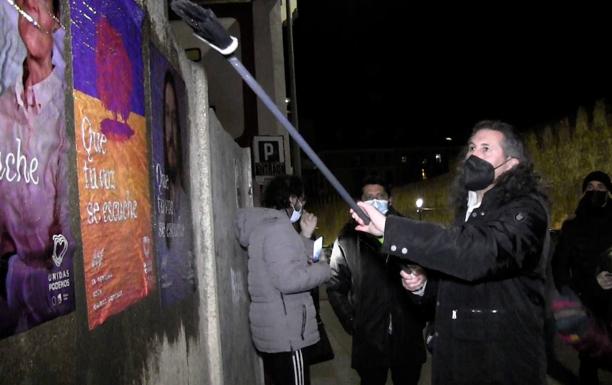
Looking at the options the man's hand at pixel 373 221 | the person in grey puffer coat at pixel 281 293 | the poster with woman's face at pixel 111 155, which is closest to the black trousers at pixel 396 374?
the person in grey puffer coat at pixel 281 293

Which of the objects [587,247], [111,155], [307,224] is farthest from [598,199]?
[111,155]

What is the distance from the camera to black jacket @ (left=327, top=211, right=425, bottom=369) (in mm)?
3869

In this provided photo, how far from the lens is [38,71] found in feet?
4.22

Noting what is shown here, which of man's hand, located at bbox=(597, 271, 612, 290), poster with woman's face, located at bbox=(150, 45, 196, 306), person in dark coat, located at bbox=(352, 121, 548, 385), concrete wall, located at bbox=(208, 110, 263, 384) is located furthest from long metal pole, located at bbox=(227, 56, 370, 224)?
man's hand, located at bbox=(597, 271, 612, 290)

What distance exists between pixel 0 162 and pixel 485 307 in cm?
200

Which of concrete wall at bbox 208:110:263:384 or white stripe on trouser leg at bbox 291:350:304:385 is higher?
concrete wall at bbox 208:110:263:384

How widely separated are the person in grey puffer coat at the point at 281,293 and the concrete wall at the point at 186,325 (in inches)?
8.3

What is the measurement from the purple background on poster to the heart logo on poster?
0.48 metres

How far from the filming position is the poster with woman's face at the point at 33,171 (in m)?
1.12

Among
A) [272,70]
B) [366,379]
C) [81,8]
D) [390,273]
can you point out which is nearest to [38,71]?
[81,8]

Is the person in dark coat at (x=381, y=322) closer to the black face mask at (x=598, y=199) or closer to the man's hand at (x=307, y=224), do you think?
the man's hand at (x=307, y=224)

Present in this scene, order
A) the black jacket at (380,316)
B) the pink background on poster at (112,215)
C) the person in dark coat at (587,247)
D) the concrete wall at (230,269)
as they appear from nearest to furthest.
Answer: the pink background on poster at (112,215), the concrete wall at (230,269), the black jacket at (380,316), the person in dark coat at (587,247)

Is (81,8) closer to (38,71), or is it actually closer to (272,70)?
(38,71)

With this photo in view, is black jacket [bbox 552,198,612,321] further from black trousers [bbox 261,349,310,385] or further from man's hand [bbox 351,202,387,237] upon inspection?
man's hand [bbox 351,202,387,237]
